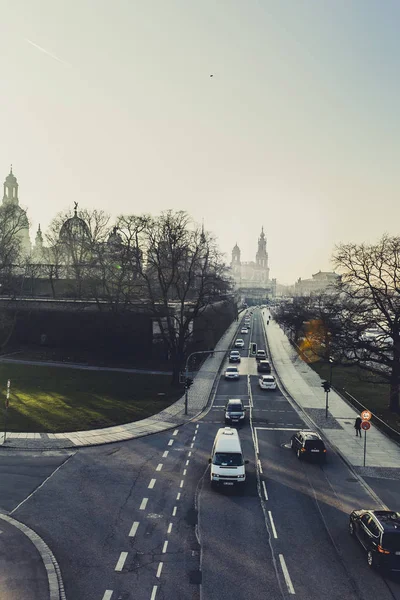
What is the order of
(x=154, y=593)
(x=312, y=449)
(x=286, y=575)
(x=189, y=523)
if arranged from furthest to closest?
(x=312, y=449)
(x=189, y=523)
(x=286, y=575)
(x=154, y=593)

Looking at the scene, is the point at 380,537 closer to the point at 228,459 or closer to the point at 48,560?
the point at 228,459

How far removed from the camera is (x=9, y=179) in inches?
5330

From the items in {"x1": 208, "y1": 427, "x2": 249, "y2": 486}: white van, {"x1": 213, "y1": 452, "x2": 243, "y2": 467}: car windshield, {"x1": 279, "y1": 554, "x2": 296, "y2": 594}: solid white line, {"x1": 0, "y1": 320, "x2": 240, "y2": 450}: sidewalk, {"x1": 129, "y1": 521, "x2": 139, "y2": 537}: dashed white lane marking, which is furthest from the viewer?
{"x1": 0, "y1": 320, "x2": 240, "y2": 450}: sidewalk

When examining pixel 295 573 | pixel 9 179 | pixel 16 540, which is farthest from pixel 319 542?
pixel 9 179

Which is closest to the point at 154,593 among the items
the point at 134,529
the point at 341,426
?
the point at 134,529

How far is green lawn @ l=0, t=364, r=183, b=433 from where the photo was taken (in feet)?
105

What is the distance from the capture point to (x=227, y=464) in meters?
Answer: 22.1

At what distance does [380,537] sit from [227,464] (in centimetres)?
816

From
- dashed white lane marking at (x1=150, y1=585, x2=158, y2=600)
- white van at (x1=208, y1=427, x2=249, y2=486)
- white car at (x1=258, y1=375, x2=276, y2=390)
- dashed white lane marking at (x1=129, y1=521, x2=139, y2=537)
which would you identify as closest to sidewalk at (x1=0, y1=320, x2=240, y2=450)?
white car at (x1=258, y1=375, x2=276, y2=390)

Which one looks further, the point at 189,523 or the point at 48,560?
the point at 189,523

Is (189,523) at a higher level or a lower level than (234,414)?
lower

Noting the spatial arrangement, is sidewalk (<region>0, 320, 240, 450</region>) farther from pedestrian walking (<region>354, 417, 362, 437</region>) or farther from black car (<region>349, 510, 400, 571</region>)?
black car (<region>349, 510, 400, 571</region>)

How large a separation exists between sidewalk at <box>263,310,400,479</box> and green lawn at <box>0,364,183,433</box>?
1181cm

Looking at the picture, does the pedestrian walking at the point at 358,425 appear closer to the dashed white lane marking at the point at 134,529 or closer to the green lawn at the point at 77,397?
the green lawn at the point at 77,397
